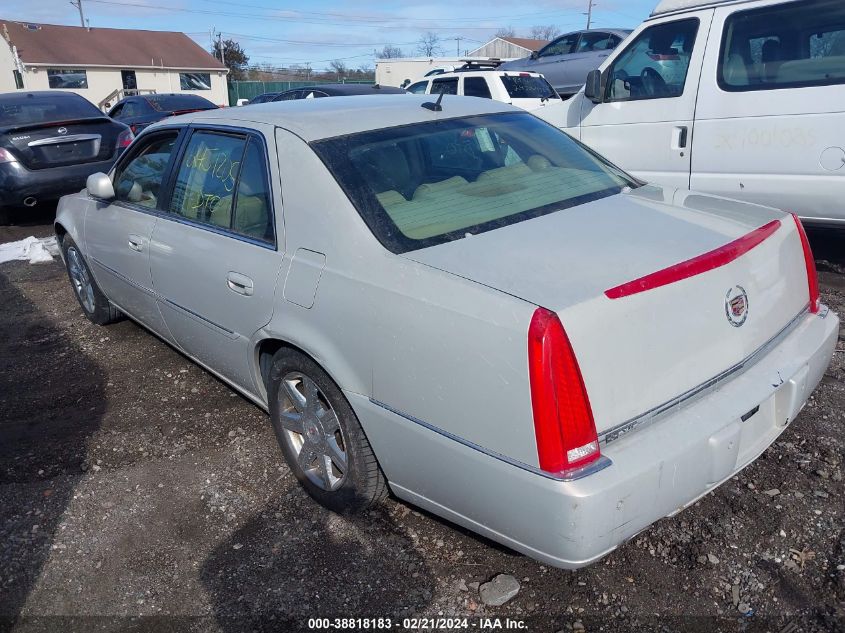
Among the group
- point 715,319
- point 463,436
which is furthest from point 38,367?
point 715,319

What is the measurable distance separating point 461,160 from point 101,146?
7.23m

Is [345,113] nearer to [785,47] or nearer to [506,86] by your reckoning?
[785,47]

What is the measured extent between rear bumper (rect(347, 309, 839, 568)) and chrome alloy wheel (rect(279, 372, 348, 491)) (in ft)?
1.00

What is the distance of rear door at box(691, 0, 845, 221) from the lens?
480 centimetres

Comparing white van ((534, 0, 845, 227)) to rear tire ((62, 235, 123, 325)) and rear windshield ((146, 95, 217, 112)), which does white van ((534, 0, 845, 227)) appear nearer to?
rear tire ((62, 235, 123, 325))

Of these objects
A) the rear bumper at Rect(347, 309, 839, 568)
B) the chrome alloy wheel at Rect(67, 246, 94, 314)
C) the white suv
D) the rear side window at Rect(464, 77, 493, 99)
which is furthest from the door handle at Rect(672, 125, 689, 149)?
the rear side window at Rect(464, 77, 493, 99)

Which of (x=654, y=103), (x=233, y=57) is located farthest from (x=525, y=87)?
(x=233, y=57)

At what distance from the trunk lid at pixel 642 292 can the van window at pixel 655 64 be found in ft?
10.3

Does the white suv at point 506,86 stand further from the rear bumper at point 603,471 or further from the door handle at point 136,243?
the rear bumper at point 603,471

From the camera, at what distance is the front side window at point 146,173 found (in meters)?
3.92

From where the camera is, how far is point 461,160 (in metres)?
3.17

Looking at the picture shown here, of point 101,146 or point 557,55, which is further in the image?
point 557,55

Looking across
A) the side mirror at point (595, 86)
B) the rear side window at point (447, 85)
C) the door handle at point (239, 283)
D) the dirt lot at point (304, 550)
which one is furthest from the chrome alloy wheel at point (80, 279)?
the rear side window at point (447, 85)

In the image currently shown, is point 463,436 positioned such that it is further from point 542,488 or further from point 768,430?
point 768,430
